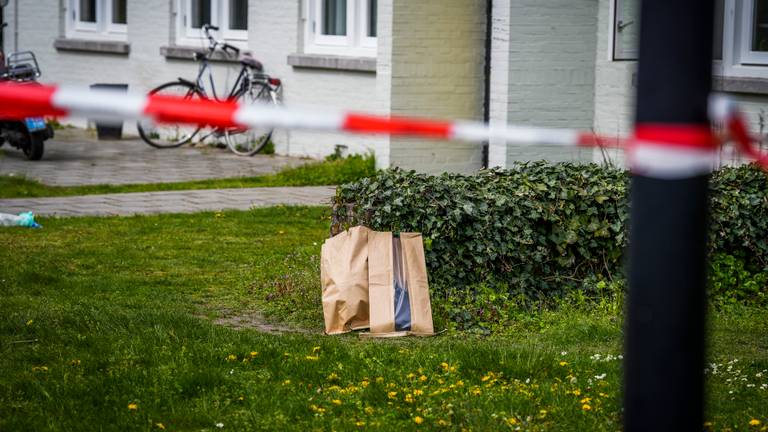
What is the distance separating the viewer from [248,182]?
520 inches

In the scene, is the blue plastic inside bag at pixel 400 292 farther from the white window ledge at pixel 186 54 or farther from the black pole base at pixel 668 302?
the white window ledge at pixel 186 54

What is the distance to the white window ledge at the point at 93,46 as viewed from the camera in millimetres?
19087

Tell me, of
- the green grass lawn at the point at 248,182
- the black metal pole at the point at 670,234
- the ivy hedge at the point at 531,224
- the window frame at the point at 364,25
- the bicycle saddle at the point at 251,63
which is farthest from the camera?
the bicycle saddle at the point at 251,63

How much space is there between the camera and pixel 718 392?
5.00 m

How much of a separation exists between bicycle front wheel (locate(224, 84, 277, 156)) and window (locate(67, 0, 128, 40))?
406cm

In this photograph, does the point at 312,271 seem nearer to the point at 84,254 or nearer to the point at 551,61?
the point at 84,254

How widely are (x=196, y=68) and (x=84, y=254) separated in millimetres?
9703

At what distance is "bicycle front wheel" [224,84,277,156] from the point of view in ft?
52.7

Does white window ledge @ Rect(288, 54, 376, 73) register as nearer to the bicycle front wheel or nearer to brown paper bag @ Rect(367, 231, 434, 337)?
the bicycle front wheel

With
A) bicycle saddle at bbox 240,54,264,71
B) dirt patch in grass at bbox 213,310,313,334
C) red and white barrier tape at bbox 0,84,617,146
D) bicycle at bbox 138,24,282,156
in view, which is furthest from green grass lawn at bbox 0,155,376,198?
red and white barrier tape at bbox 0,84,617,146

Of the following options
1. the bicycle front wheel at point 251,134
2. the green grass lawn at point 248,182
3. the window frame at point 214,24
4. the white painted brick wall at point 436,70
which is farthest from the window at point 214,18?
the white painted brick wall at point 436,70

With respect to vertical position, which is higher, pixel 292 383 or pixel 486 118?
pixel 486 118

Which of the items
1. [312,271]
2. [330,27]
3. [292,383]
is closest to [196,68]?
[330,27]

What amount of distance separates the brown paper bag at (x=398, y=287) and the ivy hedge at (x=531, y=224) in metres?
0.34
